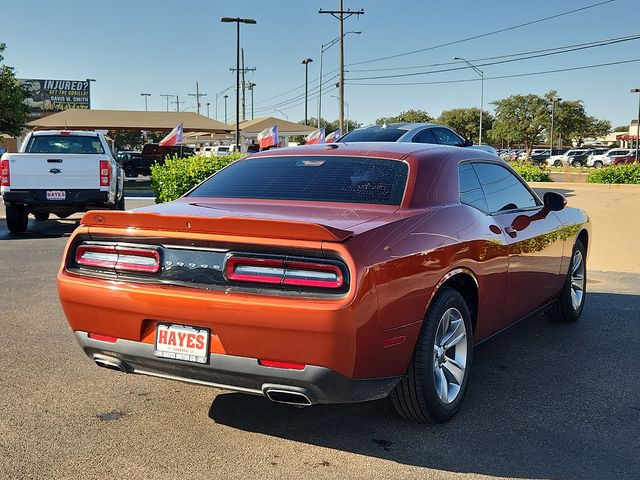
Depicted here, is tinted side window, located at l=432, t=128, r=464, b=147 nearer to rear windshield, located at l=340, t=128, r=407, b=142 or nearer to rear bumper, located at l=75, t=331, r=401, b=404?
rear windshield, located at l=340, t=128, r=407, b=142

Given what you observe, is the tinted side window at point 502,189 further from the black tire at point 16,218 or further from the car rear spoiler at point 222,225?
the black tire at point 16,218

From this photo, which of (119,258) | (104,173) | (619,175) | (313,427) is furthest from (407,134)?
(619,175)

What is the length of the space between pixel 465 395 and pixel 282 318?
1.54m

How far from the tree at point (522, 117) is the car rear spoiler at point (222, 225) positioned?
3051 inches

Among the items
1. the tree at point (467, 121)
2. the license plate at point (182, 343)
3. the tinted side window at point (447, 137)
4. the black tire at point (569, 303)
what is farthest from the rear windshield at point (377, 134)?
the tree at point (467, 121)

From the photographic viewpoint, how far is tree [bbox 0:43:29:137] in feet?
119

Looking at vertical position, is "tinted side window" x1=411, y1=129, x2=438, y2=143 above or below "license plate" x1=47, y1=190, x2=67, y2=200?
above

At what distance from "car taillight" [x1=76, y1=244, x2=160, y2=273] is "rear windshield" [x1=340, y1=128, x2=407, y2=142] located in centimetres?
803

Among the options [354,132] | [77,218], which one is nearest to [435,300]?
[354,132]

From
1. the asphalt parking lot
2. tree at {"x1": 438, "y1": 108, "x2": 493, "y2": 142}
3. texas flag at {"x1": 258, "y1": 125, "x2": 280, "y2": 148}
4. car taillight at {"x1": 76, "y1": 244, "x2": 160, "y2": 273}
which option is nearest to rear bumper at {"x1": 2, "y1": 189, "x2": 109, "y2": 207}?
the asphalt parking lot

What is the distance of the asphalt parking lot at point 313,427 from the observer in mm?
3273

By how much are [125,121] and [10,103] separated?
6.03m

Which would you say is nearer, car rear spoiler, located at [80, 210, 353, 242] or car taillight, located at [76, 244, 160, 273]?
car rear spoiler, located at [80, 210, 353, 242]

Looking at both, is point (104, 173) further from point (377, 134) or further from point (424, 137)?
point (424, 137)
